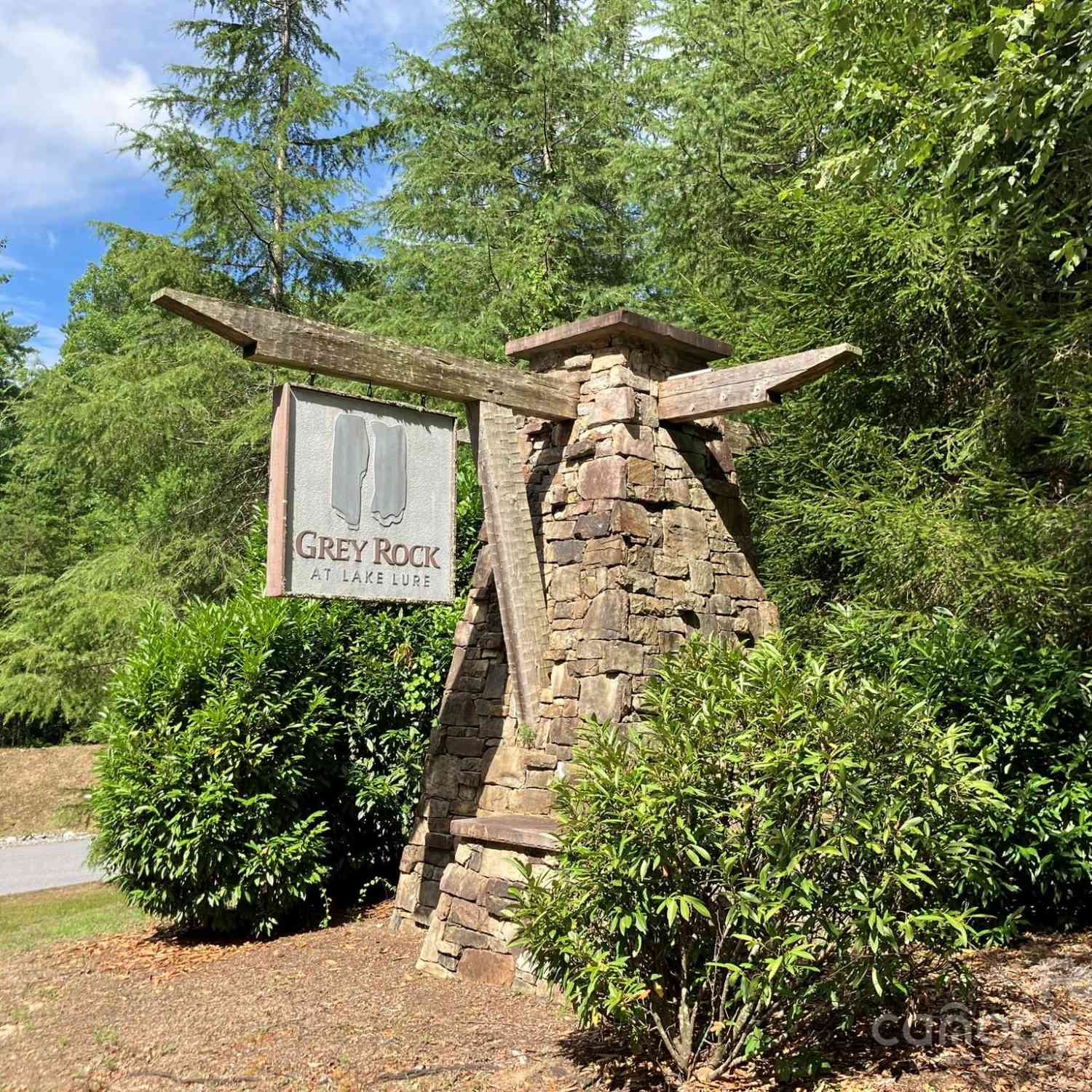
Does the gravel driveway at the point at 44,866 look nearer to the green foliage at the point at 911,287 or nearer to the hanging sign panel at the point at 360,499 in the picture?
the hanging sign panel at the point at 360,499

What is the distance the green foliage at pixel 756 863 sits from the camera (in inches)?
139

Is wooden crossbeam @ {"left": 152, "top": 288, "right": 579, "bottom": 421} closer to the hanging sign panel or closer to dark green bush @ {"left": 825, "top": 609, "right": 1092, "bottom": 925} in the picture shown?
the hanging sign panel

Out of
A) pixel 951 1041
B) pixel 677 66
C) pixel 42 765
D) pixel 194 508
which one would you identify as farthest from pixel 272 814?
pixel 42 765

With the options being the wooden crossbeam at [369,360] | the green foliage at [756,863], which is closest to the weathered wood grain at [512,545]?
the wooden crossbeam at [369,360]

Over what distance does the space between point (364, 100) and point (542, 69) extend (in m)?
2.85

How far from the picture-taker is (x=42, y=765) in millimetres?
17844

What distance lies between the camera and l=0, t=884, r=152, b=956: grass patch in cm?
749

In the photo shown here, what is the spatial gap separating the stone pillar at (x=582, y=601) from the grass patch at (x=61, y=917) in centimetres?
275

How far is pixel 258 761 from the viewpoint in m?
6.69

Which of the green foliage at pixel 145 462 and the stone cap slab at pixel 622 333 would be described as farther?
the green foliage at pixel 145 462

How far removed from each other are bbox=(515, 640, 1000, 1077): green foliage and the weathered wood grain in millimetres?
1561

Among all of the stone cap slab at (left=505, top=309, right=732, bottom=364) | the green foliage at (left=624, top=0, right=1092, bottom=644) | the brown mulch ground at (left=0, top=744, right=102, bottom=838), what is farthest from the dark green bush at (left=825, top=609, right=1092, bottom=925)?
the brown mulch ground at (left=0, top=744, right=102, bottom=838)

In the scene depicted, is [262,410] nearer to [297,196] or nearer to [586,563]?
[297,196]

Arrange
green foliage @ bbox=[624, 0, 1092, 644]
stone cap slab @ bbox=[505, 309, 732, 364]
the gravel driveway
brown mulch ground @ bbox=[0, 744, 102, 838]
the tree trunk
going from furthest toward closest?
brown mulch ground @ bbox=[0, 744, 102, 838] → the tree trunk → the gravel driveway → green foliage @ bbox=[624, 0, 1092, 644] → stone cap slab @ bbox=[505, 309, 732, 364]
